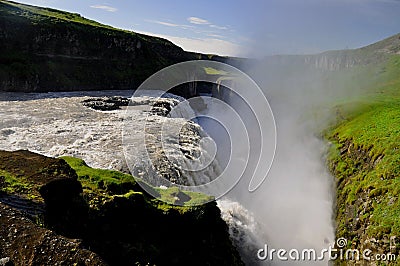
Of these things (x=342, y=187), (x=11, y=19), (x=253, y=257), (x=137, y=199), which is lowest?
(x=253, y=257)

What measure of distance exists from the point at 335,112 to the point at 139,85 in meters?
48.8

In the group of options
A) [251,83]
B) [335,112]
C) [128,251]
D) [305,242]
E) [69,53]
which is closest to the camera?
[128,251]

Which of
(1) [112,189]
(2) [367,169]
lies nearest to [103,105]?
(2) [367,169]

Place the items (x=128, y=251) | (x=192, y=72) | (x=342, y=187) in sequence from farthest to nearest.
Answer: (x=192, y=72)
(x=342, y=187)
(x=128, y=251)

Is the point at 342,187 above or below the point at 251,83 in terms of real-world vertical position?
below

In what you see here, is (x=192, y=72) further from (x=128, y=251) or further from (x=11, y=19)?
(x=128, y=251)

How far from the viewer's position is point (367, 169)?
25.1 metres

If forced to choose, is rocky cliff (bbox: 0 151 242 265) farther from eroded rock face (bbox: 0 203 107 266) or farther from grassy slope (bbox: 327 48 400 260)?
grassy slope (bbox: 327 48 400 260)

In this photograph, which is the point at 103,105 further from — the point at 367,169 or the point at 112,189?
the point at 112,189

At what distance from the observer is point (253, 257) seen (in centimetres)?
2198

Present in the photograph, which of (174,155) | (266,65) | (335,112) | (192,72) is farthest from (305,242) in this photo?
(266,65)

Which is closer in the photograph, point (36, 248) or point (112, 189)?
point (36, 248)

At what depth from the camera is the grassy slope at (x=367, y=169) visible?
19.6 metres

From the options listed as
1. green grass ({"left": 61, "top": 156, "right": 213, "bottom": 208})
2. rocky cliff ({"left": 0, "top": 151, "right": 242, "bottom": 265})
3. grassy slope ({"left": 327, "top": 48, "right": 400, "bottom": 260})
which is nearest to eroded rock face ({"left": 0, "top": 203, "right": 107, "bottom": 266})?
rocky cliff ({"left": 0, "top": 151, "right": 242, "bottom": 265})
